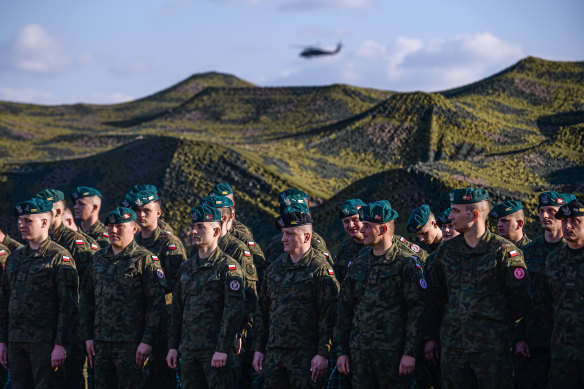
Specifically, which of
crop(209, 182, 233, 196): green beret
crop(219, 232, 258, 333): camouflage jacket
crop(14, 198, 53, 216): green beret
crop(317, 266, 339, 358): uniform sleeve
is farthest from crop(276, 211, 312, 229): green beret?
crop(209, 182, 233, 196): green beret

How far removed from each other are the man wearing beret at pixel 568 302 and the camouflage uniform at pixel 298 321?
6.86ft

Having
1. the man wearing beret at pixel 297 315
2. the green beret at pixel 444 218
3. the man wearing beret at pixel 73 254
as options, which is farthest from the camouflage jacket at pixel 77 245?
the green beret at pixel 444 218

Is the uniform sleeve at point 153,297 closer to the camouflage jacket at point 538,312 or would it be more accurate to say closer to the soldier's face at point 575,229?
the camouflage jacket at point 538,312

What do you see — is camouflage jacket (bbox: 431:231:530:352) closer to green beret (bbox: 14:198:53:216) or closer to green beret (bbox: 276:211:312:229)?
green beret (bbox: 276:211:312:229)

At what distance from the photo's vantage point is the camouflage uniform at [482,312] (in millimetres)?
5977

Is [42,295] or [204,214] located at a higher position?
[204,214]

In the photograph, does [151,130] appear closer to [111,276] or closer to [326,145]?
[326,145]

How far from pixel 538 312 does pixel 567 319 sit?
2.59 ft

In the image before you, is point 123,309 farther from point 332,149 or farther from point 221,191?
point 332,149

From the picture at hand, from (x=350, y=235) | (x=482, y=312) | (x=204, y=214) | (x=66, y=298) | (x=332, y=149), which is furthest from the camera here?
(x=332, y=149)

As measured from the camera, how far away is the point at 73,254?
8961mm

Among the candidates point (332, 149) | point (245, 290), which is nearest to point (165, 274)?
point (245, 290)

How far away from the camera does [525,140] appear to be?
37594 millimetres

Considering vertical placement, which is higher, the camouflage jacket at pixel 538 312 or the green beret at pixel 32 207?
the green beret at pixel 32 207
